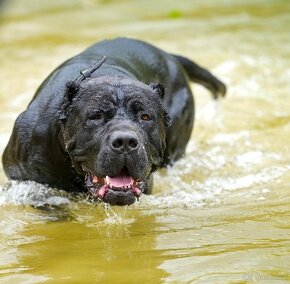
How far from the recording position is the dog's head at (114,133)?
4.07 metres

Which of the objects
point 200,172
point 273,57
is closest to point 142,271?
point 200,172

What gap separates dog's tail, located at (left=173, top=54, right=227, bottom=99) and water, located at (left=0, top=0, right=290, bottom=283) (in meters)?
0.52

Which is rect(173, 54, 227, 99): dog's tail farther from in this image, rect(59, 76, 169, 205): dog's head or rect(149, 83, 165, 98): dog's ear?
rect(59, 76, 169, 205): dog's head

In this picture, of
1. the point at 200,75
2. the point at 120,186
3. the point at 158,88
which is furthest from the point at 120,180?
the point at 200,75

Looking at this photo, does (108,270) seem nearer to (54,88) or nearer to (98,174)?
(98,174)

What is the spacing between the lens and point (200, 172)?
631 cm

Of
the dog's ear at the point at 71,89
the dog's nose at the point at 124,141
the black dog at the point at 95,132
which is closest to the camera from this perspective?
the dog's nose at the point at 124,141

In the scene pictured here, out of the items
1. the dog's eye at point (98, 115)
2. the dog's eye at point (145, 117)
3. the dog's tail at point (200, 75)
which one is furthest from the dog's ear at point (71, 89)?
the dog's tail at point (200, 75)

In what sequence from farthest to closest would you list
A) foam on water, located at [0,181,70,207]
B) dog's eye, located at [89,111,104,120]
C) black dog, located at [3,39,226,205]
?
1. foam on water, located at [0,181,70,207]
2. dog's eye, located at [89,111,104,120]
3. black dog, located at [3,39,226,205]

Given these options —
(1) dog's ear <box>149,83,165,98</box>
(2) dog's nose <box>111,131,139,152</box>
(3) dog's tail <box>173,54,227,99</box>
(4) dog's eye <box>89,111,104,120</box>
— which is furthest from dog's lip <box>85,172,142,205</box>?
(3) dog's tail <box>173,54,227,99</box>

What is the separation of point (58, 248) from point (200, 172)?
249 centimetres

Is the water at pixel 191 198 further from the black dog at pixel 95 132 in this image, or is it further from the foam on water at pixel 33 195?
the black dog at pixel 95 132

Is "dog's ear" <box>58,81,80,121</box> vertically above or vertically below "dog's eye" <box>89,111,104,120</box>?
above

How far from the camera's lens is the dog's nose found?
13.1ft
